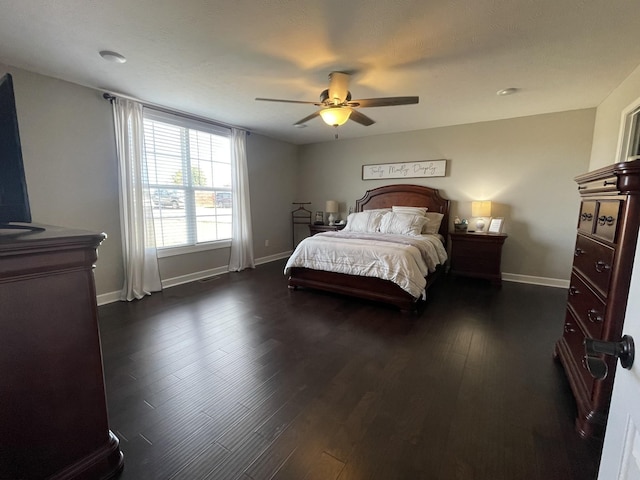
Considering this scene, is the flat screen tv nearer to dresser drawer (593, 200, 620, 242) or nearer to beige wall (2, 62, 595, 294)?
beige wall (2, 62, 595, 294)

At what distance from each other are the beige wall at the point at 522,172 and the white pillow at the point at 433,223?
0.31 m

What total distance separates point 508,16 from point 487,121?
274 centimetres

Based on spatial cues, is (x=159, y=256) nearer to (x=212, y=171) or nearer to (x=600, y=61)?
(x=212, y=171)

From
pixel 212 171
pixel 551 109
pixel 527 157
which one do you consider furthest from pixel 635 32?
pixel 212 171

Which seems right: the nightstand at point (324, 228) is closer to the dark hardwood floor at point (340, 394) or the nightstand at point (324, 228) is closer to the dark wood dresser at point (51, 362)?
the dark hardwood floor at point (340, 394)

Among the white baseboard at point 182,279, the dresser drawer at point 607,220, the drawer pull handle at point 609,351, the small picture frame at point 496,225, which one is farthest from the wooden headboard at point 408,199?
the drawer pull handle at point 609,351

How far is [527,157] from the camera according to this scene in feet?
13.2

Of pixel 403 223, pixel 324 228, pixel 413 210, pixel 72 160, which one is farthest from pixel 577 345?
pixel 72 160

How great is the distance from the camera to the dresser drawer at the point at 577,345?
1.51 meters

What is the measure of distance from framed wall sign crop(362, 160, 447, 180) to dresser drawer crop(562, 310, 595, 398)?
3.16 metres

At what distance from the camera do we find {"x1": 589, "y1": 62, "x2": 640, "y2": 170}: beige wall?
104 inches

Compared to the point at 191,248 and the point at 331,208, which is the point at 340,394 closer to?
the point at 191,248

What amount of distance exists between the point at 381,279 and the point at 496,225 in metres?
2.27

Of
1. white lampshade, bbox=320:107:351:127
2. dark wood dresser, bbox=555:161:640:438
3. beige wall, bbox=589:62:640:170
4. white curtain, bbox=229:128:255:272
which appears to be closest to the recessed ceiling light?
white lampshade, bbox=320:107:351:127
